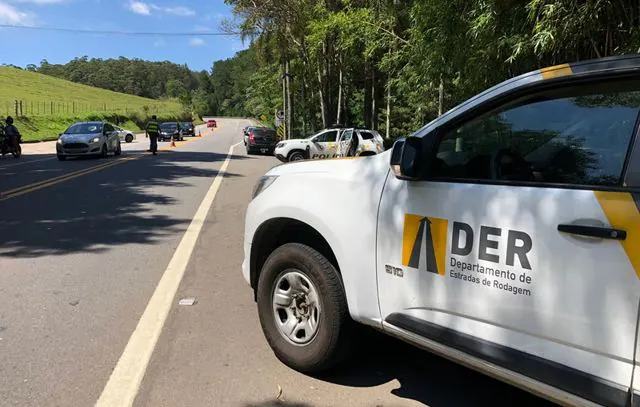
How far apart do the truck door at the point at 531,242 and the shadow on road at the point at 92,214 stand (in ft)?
17.5

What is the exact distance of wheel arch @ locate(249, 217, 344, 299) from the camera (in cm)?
383

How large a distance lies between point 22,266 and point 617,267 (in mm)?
6095

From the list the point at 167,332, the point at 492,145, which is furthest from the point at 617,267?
the point at 167,332

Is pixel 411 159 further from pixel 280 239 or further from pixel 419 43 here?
pixel 419 43

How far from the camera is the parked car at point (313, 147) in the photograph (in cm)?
2427

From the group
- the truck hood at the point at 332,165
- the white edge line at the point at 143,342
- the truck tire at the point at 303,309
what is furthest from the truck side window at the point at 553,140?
the white edge line at the point at 143,342

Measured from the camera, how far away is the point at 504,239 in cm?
264

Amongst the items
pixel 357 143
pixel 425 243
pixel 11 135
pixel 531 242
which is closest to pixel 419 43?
pixel 425 243

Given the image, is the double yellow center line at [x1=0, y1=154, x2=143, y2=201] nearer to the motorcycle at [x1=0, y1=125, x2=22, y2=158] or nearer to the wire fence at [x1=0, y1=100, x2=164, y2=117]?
the motorcycle at [x1=0, y1=125, x2=22, y2=158]

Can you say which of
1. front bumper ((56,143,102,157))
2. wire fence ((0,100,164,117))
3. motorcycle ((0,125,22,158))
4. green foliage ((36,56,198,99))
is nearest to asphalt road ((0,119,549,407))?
front bumper ((56,143,102,157))

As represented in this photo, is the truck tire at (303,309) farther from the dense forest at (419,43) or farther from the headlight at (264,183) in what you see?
the dense forest at (419,43)

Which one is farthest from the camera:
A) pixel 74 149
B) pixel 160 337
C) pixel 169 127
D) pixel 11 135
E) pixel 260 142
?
pixel 169 127

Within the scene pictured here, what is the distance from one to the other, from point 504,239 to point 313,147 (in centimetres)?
2181

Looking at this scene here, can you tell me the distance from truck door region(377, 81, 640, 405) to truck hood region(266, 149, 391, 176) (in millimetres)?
288
